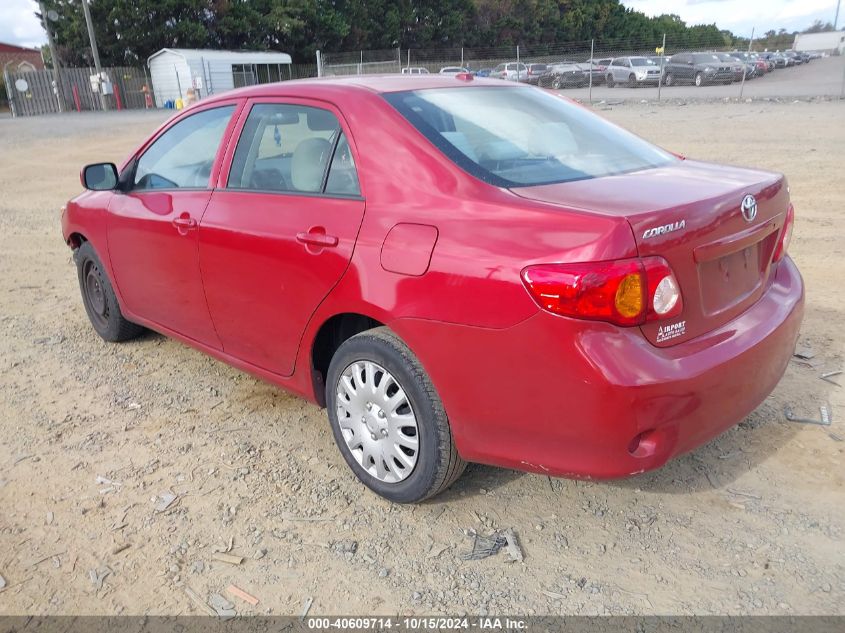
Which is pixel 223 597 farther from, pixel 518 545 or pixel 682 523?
pixel 682 523

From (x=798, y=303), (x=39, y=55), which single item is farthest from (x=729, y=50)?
(x=39, y=55)

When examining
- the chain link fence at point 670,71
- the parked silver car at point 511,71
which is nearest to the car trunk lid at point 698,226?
the chain link fence at point 670,71

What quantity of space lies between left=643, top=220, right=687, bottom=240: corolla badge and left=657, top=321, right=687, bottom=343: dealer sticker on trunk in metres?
0.30

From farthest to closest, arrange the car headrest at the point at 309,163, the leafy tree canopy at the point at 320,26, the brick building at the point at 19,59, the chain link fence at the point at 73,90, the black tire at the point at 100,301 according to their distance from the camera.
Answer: the brick building at the point at 19,59 → the leafy tree canopy at the point at 320,26 → the chain link fence at the point at 73,90 → the black tire at the point at 100,301 → the car headrest at the point at 309,163

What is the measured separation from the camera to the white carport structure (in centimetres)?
3606

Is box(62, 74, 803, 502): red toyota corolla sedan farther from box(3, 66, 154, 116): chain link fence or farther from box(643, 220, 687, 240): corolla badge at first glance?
box(3, 66, 154, 116): chain link fence

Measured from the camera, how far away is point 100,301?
4805 millimetres

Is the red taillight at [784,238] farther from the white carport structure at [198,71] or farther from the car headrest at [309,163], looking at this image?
the white carport structure at [198,71]

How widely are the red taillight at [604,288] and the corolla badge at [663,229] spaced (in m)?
0.08

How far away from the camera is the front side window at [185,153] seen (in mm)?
3646

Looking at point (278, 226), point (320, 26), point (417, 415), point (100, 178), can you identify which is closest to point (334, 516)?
point (417, 415)

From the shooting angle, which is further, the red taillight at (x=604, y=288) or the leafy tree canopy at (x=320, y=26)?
the leafy tree canopy at (x=320, y=26)

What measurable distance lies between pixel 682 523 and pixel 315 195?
1.99 metres

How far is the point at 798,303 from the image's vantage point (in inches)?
116
